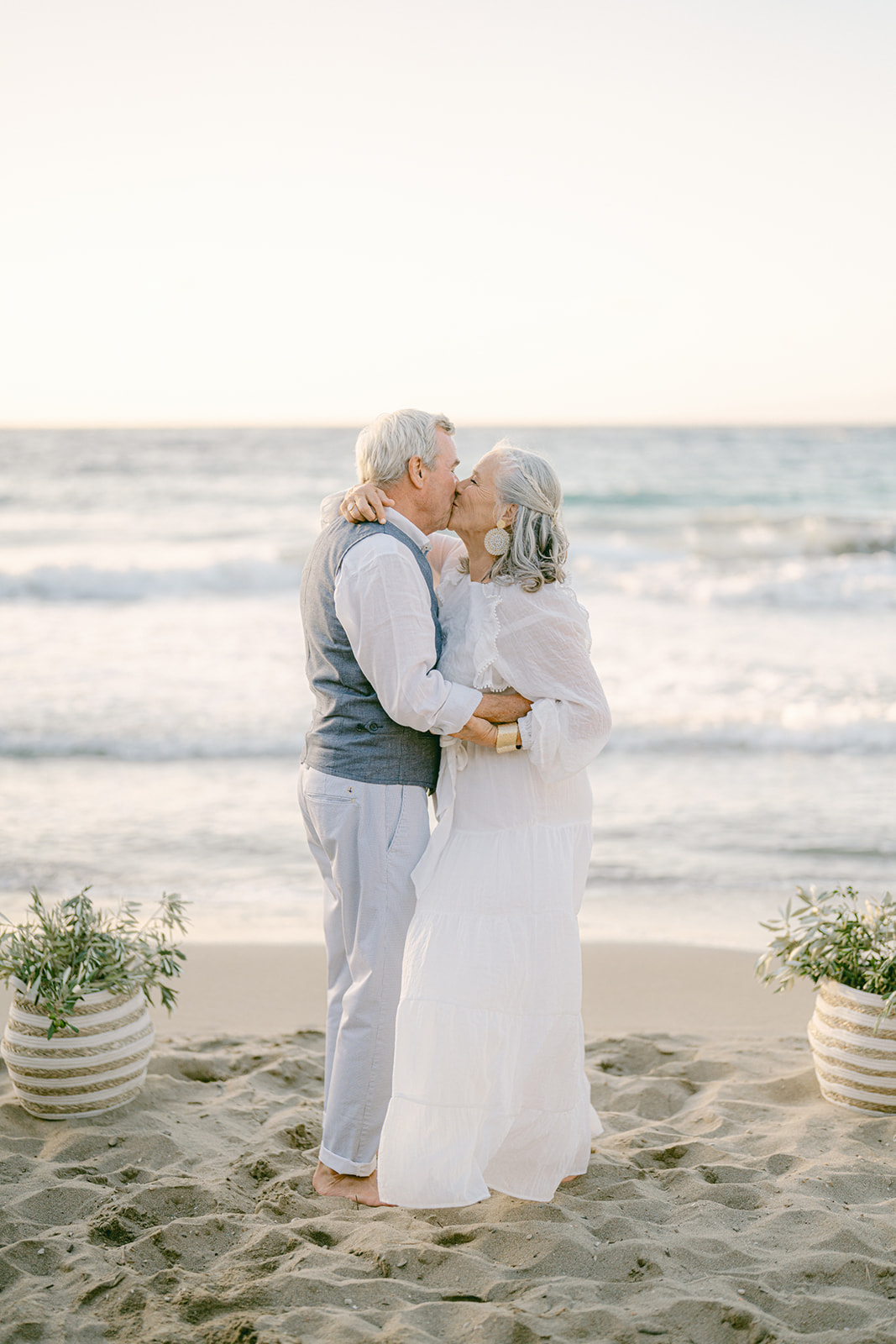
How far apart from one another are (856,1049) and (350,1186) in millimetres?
1512

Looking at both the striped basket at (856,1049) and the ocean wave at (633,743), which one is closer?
the striped basket at (856,1049)

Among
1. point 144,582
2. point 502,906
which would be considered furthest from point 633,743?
point 144,582

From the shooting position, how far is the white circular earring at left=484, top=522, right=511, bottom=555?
283cm

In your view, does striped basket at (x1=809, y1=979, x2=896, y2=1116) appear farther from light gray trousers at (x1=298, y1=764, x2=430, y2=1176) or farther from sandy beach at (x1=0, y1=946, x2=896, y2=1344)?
light gray trousers at (x1=298, y1=764, x2=430, y2=1176)

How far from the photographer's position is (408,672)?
269 centimetres

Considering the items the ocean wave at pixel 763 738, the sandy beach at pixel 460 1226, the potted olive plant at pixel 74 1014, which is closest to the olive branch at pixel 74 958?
the potted olive plant at pixel 74 1014

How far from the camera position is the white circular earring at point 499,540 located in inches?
111

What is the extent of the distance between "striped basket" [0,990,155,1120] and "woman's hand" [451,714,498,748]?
54.5 inches

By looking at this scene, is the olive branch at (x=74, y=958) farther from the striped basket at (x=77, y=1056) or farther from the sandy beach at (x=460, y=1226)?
the sandy beach at (x=460, y=1226)

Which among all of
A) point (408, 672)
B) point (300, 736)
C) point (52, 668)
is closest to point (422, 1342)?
point (408, 672)

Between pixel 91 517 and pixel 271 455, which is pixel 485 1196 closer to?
pixel 91 517

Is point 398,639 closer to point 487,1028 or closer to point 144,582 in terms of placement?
point 487,1028

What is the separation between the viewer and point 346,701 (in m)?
2.88

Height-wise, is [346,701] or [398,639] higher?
[398,639]
